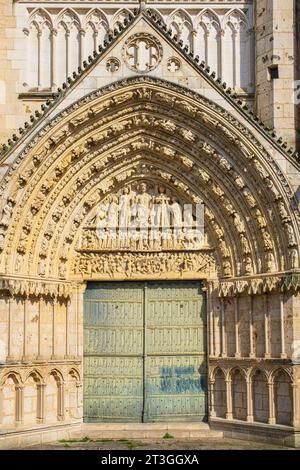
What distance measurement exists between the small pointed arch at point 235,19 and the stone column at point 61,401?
24.5 ft

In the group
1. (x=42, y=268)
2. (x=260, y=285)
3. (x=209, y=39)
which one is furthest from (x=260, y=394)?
(x=209, y=39)

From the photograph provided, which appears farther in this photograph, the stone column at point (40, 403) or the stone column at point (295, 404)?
the stone column at point (40, 403)

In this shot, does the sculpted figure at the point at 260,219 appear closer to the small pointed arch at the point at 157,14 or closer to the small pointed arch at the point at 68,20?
the small pointed arch at the point at 157,14

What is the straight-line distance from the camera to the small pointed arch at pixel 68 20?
15.2 m

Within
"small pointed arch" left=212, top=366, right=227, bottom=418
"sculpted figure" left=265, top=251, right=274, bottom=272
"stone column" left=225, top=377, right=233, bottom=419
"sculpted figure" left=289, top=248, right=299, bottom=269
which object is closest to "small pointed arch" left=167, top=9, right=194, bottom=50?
"sculpted figure" left=265, top=251, right=274, bottom=272

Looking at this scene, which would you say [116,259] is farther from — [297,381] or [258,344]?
[297,381]

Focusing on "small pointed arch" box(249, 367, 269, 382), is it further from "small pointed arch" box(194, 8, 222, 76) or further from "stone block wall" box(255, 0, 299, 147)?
"small pointed arch" box(194, 8, 222, 76)

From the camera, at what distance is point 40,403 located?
14.1m

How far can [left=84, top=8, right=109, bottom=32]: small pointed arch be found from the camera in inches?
596

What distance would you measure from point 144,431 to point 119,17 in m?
7.87

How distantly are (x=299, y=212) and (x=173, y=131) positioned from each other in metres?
2.78

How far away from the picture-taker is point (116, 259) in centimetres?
1494

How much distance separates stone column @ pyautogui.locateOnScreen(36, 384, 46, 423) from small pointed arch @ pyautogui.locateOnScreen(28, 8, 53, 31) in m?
6.81

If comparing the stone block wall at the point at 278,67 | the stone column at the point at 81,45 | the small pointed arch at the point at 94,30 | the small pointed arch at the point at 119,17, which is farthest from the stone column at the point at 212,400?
the small pointed arch at the point at 119,17
